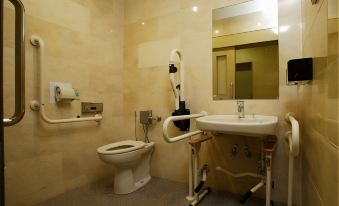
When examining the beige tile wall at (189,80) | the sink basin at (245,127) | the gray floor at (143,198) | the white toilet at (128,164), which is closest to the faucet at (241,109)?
the beige tile wall at (189,80)

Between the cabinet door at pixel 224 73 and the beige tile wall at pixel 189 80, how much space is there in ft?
0.19

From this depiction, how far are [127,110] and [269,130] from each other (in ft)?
5.42

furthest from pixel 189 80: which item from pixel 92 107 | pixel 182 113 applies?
pixel 92 107

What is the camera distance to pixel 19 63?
70cm

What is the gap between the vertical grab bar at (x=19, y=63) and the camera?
0.68 meters

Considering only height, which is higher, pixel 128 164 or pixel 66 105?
pixel 66 105

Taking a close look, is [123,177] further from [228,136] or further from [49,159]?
[228,136]

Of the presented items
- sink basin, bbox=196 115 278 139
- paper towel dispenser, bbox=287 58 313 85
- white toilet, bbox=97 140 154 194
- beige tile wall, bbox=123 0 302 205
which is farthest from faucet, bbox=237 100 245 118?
white toilet, bbox=97 140 154 194

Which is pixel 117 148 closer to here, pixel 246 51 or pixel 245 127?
pixel 245 127

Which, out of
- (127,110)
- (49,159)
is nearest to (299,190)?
(127,110)

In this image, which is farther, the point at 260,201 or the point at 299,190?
the point at 260,201

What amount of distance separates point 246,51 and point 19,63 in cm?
161

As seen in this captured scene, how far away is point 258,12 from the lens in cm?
166

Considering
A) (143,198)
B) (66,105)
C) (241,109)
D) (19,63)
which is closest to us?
(19,63)
